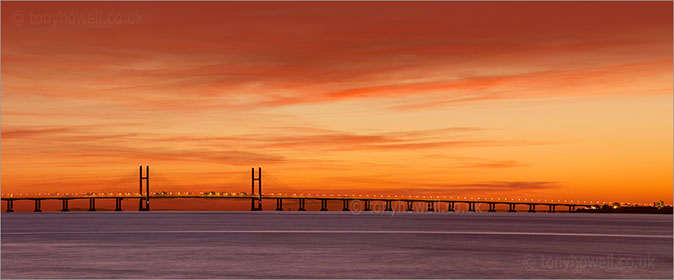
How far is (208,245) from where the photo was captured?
33000 mm

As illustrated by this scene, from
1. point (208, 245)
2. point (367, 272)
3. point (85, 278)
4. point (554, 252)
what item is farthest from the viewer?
point (208, 245)

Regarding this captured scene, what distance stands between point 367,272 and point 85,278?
275 inches

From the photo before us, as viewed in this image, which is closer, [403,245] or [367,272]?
[367,272]

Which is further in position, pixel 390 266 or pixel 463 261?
pixel 463 261

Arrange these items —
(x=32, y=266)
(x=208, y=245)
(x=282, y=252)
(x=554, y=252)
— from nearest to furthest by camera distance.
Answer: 1. (x=32, y=266)
2. (x=282, y=252)
3. (x=554, y=252)
4. (x=208, y=245)

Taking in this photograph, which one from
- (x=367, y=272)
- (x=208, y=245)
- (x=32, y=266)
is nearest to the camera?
(x=367, y=272)

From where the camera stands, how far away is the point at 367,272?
70.7 ft

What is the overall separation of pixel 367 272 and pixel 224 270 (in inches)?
149

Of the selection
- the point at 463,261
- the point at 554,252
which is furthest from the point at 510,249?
the point at 463,261

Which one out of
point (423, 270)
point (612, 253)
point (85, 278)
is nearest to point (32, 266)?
point (85, 278)

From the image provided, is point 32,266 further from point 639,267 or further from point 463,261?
point 639,267

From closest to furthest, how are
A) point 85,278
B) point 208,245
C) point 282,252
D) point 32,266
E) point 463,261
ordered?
point 85,278, point 32,266, point 463,261, point 282,252, point 208,245

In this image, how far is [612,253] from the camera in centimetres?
3000

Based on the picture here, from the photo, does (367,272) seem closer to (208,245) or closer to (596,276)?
(596,276)
